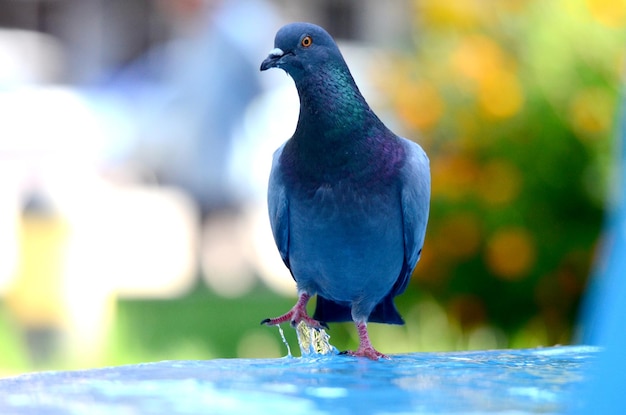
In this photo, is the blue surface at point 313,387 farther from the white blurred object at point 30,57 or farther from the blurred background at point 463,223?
the white blurred object at point 30,57

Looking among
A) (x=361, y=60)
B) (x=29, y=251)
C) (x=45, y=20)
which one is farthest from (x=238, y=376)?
(x=45, y=20)

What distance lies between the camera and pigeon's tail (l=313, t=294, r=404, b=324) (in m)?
2.83

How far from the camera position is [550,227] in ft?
16.9

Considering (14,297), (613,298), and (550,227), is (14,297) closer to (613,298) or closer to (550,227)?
(550,227)

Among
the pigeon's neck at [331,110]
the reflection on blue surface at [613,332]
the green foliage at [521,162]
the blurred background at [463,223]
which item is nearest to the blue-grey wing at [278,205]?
the pigeon's neck at [331,110]

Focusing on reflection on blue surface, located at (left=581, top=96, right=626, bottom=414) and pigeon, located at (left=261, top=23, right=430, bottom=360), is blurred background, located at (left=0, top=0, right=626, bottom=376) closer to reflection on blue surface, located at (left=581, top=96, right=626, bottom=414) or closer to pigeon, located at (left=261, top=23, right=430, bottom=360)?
pigeon, located at (left=261, top=23, right=430, bottom=360)

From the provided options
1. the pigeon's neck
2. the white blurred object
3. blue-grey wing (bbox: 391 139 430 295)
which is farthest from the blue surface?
the white blurred object

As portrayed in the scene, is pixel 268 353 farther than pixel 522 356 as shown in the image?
Yes

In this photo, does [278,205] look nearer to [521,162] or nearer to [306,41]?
[306,41]

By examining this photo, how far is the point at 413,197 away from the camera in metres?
2.61

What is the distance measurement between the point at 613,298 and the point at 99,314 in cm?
474

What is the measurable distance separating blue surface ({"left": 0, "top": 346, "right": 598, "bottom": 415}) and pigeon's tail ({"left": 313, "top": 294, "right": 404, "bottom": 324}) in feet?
1.30

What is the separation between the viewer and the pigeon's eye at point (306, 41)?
96.3 inches

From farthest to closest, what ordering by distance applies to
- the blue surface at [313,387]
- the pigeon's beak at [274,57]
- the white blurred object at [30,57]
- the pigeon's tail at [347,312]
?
the white blurred object at [30,57] → the pigeon's tail at [347,312] → the pigeon's beak at [274,57] → the blue surface at [313,387]
